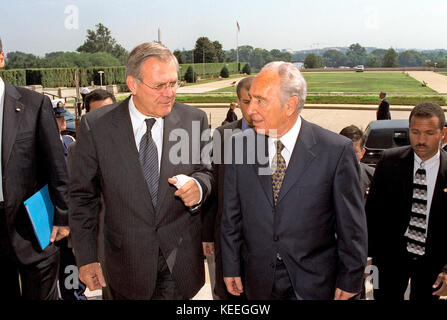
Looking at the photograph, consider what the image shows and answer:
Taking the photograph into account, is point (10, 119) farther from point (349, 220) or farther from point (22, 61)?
point (22, 61)

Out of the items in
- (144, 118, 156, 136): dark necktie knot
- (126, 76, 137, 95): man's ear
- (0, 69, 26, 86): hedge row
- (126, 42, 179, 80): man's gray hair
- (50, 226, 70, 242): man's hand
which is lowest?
(50, 226, 70, 242): man's hand

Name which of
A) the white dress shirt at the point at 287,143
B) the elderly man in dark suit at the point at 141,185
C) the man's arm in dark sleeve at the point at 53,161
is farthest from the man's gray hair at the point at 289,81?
the man's arm in dark sleeve at the point at 53,161

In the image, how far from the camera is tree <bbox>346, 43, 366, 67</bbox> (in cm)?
16600

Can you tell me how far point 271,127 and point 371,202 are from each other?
138 centimetres

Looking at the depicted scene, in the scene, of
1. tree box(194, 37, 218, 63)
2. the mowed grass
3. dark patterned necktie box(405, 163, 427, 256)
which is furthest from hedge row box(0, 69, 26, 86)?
dark patterned necktie box(405, 163, 427, 256)

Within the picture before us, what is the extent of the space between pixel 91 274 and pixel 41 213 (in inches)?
22.9

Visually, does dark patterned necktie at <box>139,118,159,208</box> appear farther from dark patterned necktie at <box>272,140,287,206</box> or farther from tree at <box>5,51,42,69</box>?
tree at <box>5,51,42,69</box>

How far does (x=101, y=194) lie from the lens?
2.80 metres

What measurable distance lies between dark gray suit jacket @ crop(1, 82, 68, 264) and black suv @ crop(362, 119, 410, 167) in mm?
8363

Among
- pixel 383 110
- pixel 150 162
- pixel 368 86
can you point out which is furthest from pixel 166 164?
pixel 368 86

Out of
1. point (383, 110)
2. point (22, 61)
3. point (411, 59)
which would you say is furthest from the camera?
point (411, 59)

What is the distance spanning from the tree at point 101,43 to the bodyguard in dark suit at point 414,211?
113 meters

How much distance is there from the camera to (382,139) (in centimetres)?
995
